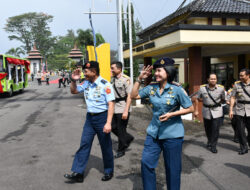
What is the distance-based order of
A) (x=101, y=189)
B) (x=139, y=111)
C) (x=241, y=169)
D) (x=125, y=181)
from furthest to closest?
(x=139, y=111) < (x=241, y=169) < (x=125, y=181) < (x=101, y=189)

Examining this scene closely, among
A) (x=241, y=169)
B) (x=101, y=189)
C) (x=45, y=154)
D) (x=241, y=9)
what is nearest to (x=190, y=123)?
(x=241, y=169)

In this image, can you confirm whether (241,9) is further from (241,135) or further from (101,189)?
(101,189)

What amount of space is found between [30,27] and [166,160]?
87.6m

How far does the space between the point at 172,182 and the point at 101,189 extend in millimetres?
1161

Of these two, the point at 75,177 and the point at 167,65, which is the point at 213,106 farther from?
the point at 75,177

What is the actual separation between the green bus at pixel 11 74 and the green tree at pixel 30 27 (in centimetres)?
6568

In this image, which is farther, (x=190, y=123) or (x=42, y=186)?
(x=190, y=123)

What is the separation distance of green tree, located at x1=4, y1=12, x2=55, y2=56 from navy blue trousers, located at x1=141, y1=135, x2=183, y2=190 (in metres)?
85.6

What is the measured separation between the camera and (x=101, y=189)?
363cm

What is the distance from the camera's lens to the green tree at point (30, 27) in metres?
80.8

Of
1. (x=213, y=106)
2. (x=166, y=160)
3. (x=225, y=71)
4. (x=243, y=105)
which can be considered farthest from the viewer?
(x=225, y=71)

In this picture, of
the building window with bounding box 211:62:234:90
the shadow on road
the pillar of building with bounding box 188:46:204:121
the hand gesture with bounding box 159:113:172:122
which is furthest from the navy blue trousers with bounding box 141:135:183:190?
the building window with bounding box 211:62:234:90

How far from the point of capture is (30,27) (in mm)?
82062

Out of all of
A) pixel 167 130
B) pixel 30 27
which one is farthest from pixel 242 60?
pixel 30 27
